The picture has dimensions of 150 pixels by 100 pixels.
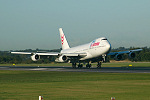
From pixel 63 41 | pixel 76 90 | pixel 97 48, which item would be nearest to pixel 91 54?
pixel 97 48

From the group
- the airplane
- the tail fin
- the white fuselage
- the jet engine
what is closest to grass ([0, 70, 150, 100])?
the white fuselage

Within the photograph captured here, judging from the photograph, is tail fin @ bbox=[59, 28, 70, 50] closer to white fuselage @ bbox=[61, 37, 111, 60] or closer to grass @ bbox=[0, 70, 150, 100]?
white fuselage @ bbox=[61, 37, 111, 60]

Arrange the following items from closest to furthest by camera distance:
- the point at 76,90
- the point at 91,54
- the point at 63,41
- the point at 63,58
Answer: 1. the point at 76,90
2. the point at 91,54
3. the point at 63,58
4. the point at 63,41

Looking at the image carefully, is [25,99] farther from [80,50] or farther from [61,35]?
[61,35]

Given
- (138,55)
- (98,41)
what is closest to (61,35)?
(98,41)

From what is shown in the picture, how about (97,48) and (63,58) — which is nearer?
(97,48)

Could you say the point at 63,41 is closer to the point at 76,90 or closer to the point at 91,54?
the point at 91,54

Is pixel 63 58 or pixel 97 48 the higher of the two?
pixel 97 48

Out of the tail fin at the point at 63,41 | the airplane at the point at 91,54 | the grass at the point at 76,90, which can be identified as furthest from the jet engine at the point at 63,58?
the grass at the point at 76,90

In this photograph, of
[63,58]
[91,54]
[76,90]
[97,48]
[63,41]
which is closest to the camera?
[76,90]

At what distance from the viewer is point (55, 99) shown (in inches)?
865

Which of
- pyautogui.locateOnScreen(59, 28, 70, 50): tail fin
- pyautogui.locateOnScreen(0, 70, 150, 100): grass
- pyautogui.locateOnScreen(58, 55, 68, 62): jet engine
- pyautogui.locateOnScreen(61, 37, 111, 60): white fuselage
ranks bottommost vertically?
pyautogui.locateOnScreen(0, 70, 150, 100): grass

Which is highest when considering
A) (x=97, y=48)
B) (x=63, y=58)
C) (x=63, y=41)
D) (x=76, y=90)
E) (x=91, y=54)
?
(x=63, y=41)

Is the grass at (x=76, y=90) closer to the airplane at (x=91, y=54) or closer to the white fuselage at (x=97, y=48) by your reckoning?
the white fuselage at (x=97, y=48)
